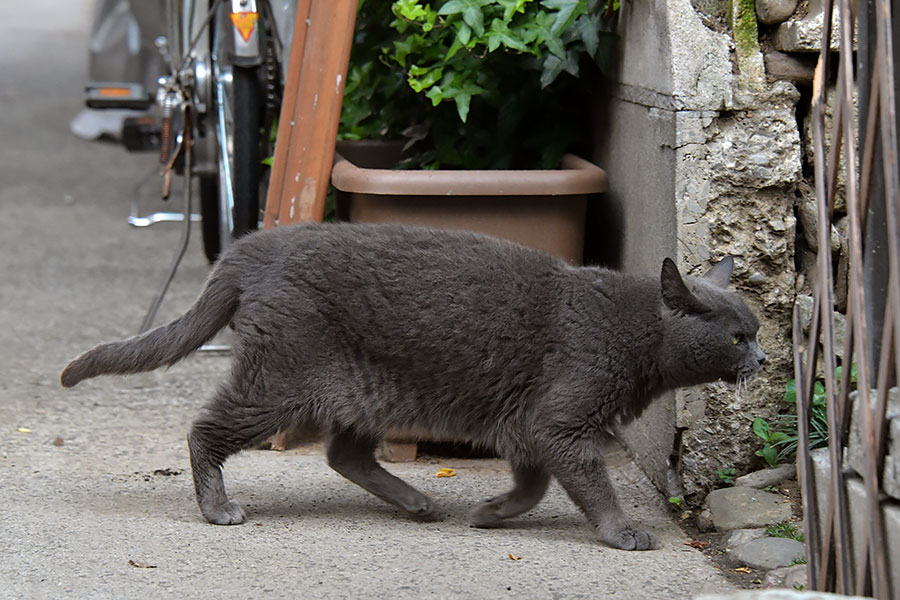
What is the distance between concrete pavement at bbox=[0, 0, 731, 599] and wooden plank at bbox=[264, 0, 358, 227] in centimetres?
97

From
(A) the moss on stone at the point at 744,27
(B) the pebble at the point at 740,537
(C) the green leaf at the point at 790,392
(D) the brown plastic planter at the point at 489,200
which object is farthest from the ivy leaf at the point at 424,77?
(B) the pebble at the point at 740,537

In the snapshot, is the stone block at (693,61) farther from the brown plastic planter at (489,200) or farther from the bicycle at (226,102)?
the bicycle at (226,102)

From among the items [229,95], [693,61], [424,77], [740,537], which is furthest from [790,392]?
[229,95]

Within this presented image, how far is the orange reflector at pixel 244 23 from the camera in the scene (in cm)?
484

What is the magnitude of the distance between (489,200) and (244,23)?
159 centimetres

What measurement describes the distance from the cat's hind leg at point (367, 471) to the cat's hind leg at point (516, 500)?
0.18 m

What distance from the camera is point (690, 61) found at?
348 centimetres

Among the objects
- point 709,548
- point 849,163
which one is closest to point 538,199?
point 709,548

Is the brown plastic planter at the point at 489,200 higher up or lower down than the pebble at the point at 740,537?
higher up

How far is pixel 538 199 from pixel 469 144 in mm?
607

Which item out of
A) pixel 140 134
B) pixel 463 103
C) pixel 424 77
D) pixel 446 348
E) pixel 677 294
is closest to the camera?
pixel 677 294

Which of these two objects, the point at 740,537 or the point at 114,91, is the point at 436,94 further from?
the point at 114,91

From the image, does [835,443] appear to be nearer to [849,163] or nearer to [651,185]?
[849,163]

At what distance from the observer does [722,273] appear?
11.1 feet
